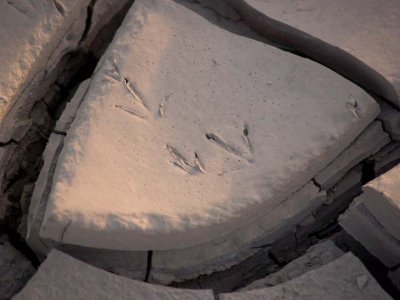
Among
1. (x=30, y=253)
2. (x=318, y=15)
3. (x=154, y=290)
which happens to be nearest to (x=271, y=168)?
(x=154, y=290)

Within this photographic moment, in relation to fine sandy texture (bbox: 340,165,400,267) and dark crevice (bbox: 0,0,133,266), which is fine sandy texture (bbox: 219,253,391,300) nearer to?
fine sandy texture (bbox: 340,165,400,267)

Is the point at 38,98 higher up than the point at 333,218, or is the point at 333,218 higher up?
the point at 333,218

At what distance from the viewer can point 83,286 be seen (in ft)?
3.47

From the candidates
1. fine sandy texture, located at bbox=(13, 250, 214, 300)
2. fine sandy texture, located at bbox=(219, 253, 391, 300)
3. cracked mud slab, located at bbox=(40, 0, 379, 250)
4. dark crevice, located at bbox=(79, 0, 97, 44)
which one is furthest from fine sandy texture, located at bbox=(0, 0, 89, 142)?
fine sandy texture, located at bbox=(219, 253, 391, 300)

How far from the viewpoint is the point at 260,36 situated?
145 centimetres

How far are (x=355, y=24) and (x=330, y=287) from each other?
0.73m

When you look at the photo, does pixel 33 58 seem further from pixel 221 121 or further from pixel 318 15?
pixel 318 15

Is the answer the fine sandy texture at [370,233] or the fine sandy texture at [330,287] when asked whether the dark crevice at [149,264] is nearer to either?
the fine sandy texture at [330,287]

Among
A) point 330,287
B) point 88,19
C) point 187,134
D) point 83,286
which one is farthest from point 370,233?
point 88,19

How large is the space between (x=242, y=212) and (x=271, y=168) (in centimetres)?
13

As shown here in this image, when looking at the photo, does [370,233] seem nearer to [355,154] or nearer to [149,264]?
[355,154]

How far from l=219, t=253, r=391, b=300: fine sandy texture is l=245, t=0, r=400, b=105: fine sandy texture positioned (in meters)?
0.50

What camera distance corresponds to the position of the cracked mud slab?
1.09 m

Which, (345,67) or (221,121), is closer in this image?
(221,121)
